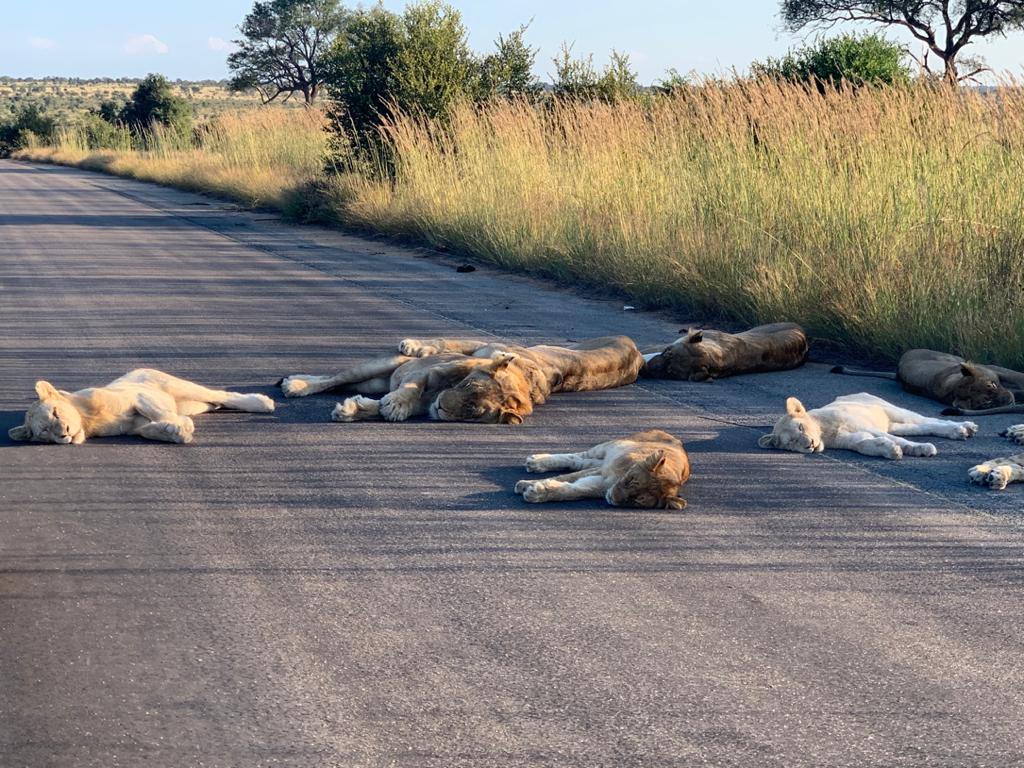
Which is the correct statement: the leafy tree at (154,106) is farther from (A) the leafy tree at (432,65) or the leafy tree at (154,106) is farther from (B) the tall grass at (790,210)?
(B) the tall grass at (790,210)

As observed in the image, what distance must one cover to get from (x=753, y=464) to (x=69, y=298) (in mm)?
7583

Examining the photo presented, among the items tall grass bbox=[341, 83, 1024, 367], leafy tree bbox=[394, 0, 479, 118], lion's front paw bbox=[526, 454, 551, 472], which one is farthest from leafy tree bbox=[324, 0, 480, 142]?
lion's front paw bbox=[526, 454, 551, 472]

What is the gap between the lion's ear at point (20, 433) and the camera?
6.80 metres

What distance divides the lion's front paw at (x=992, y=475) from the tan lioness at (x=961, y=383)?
4.19 feet

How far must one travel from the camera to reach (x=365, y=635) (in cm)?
427

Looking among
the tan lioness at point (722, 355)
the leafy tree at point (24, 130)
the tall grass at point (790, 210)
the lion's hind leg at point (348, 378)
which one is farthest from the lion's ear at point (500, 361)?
the leafy tree at point (24, 130)

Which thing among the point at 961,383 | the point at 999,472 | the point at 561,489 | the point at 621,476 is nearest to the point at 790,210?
the point at 961,383

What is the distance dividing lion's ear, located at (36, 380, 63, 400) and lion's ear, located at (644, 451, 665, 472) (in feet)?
9.90

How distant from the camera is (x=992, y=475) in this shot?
615 cm

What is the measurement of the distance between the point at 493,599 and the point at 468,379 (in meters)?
2.79

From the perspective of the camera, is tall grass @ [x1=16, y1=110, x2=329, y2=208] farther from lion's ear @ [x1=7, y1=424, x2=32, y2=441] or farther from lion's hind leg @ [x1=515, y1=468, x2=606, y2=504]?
lion's hind leg @ [x1=515, y1=468, x2=606, y2=504]

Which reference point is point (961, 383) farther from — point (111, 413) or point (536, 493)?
point (111, 413)

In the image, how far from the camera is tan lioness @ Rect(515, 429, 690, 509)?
5719 millimetres

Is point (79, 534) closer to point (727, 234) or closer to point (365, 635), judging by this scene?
point (365, 635)
